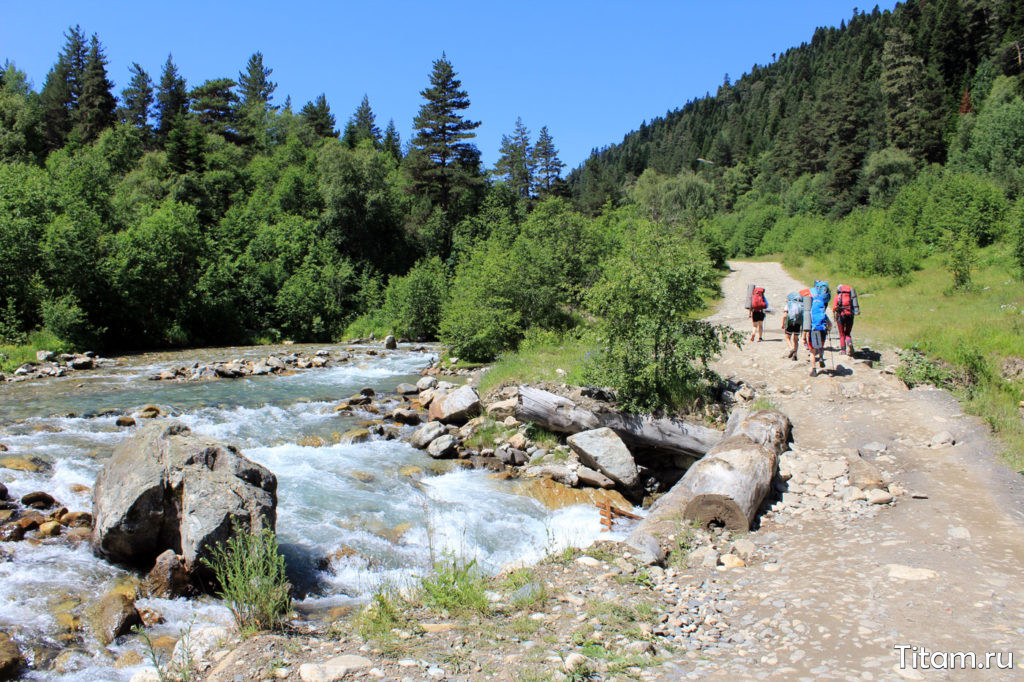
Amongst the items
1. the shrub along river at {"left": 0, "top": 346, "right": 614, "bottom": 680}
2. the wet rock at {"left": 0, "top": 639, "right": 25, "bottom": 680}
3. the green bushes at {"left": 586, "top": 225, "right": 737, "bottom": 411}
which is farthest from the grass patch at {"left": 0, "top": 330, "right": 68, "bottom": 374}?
the green bushes at {"left": 586, "top": 225, "right": 737, "bottom": 411}

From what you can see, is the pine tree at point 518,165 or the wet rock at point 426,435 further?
the pine tree at point 518,165

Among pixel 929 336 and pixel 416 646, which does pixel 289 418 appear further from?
pixel 929 336

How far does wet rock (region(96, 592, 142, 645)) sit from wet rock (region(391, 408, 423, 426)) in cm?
906

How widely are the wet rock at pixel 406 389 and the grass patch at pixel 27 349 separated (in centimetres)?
1430

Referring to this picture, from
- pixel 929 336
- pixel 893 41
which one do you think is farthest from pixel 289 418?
pixel 893 41

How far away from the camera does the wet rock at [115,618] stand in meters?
5.65

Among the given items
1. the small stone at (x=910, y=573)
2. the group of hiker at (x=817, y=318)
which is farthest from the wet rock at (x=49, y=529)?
the group of hiker at (x=817, y=318)

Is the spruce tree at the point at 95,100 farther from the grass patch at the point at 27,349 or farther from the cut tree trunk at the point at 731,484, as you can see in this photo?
the cut tree trunk at the point at 731,484

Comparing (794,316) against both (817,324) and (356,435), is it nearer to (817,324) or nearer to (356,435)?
(817,324)

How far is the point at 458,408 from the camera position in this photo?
1430 centimetres

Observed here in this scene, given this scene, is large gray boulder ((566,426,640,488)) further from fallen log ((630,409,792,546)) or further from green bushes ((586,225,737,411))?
fallen log ((630,409,792,546))

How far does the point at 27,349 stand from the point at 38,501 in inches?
767

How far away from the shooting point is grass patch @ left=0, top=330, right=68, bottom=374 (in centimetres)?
2086

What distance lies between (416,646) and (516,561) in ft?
9.16
